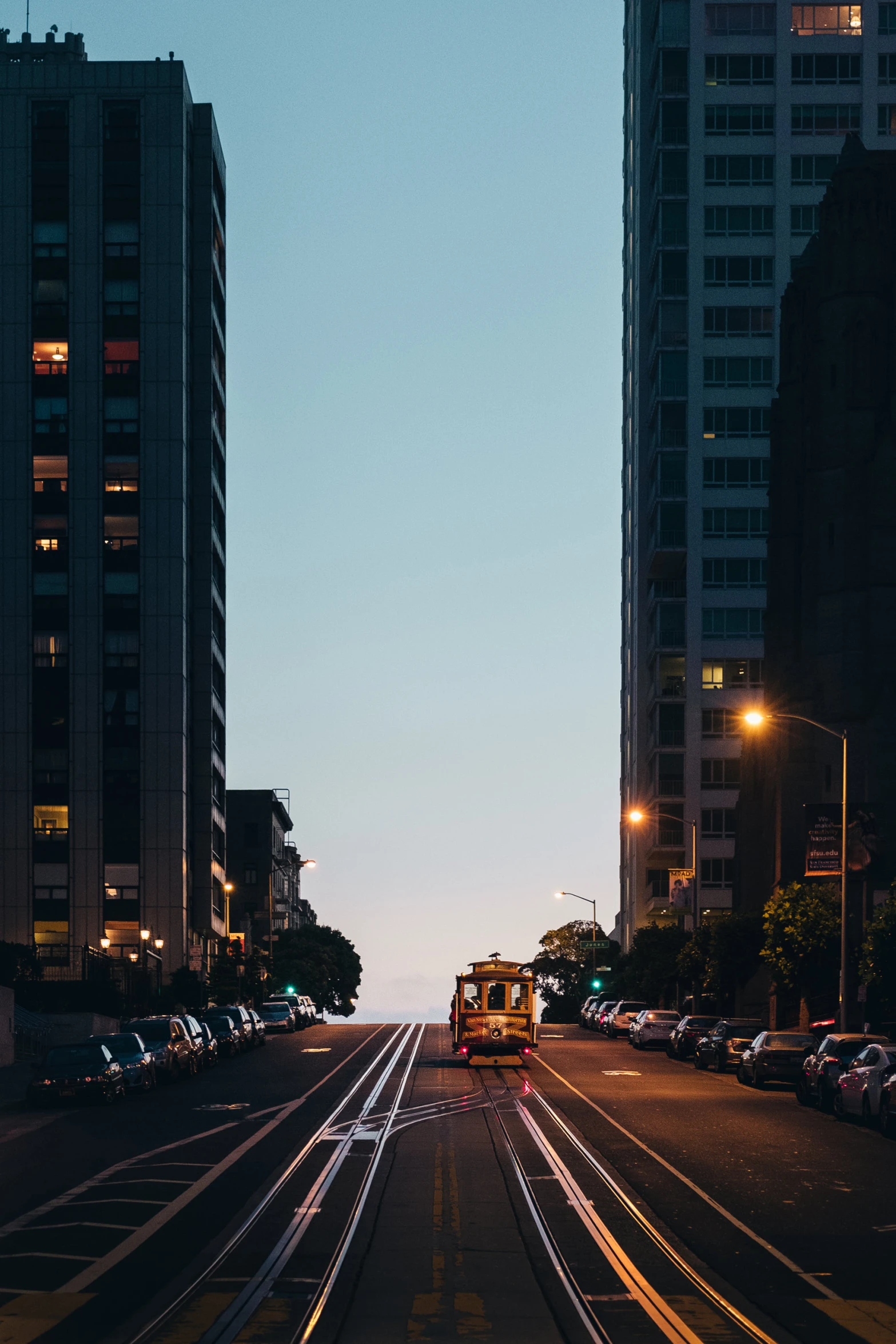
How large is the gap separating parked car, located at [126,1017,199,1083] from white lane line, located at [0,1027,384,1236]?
28.4ft

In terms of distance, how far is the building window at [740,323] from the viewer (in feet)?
413

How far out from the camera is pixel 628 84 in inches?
6496

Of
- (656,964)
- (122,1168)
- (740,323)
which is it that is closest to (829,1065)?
(122,1168)

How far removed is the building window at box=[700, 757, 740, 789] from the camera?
121 meters

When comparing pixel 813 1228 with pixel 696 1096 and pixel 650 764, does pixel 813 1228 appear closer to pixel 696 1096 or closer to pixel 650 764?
pixel 696 1096

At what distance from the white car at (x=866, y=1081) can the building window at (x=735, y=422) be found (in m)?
94.0

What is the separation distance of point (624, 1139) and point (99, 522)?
295 ft

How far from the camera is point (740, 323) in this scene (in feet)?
414

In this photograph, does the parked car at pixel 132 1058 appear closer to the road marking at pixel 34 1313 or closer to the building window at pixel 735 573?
the road marking at pixel 34 1313

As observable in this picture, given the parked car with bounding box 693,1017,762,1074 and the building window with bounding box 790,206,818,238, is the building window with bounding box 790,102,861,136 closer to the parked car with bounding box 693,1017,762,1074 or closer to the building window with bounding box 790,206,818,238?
the building window with bounding box 790,206,818,238

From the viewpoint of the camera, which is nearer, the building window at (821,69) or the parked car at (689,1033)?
the parked car at (689,1033)

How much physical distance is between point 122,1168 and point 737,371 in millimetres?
108062

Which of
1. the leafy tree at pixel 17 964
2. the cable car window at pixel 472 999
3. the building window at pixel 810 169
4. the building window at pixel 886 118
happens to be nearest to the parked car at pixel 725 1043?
the cable car window at pixel 472 999

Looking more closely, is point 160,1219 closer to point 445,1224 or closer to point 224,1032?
point 445,1224
